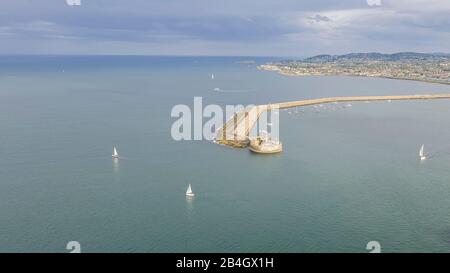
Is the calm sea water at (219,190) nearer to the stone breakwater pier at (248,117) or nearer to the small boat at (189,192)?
the small boat at (189,192)

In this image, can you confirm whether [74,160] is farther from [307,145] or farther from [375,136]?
[375,136]

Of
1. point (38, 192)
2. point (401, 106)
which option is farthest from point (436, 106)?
point (38, 192)

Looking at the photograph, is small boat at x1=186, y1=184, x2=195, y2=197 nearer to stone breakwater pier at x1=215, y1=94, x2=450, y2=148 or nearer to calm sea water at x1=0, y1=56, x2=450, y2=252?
calm sea water at x1=0, y1=56, x2=450, y2=252

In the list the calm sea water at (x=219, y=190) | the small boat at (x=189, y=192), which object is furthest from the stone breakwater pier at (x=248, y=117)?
the small boat at (x=189, y=192)

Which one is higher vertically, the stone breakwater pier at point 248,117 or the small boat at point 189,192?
the stone breakwater pier at point 248,117

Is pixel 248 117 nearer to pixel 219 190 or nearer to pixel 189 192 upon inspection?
pixel 219 190

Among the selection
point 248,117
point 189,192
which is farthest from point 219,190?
point 248,117
